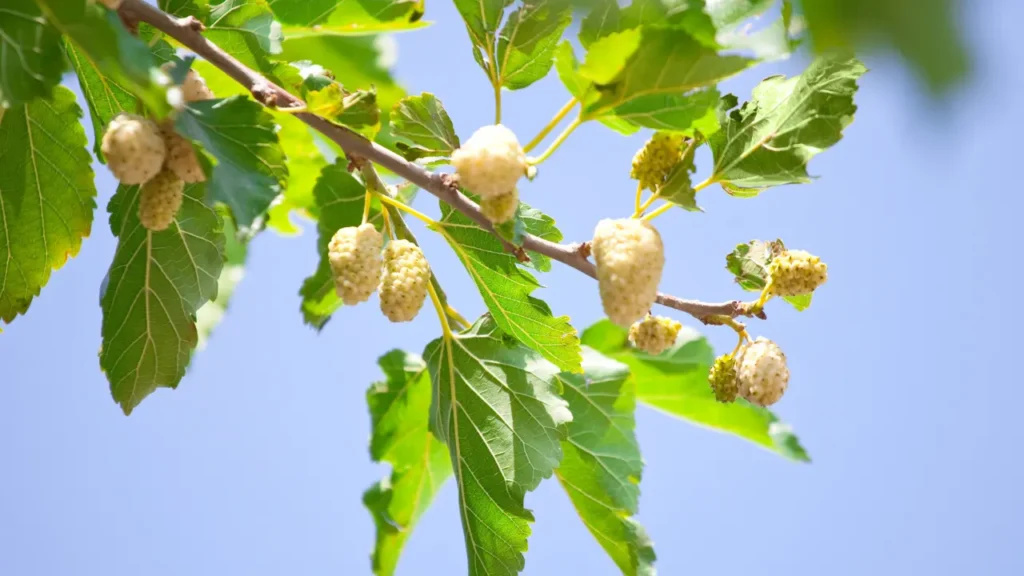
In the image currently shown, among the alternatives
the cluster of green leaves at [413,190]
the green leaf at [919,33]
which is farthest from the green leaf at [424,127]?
the green leaf at [919,33]

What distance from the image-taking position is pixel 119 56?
2.41 feet

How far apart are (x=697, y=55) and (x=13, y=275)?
3.32 ft

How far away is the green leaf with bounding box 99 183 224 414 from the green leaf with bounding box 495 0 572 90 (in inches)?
18.0

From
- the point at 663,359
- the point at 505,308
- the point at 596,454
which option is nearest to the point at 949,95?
the point at 505,308

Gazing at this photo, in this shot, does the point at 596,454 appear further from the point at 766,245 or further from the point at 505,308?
the point at 766,245

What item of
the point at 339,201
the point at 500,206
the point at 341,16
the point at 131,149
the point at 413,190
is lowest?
the point at 131,149

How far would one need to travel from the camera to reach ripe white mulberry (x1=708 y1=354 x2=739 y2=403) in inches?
43.3

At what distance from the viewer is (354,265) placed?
980 millimetres

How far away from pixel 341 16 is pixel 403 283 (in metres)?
0.67

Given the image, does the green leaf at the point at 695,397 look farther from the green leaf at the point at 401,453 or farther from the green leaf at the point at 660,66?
the green leaf at the point at 660,66

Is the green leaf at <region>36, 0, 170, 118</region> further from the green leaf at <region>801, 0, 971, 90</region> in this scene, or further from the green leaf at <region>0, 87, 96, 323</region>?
the green leaf at <region>801, 0, 971, 90</region>

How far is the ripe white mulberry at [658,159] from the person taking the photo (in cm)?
102

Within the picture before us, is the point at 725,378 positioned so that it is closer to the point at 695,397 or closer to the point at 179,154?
the point at 179,154

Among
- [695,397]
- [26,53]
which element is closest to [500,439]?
[26,53]
